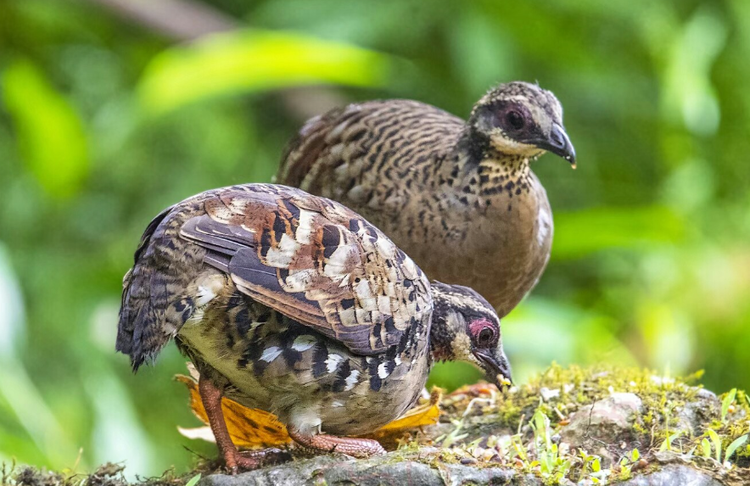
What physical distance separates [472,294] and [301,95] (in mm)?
4543

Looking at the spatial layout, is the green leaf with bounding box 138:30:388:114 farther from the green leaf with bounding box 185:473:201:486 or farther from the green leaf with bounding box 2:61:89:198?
the green leaf with bounding box 185:473:201:486

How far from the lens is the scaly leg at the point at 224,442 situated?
3.36 metres

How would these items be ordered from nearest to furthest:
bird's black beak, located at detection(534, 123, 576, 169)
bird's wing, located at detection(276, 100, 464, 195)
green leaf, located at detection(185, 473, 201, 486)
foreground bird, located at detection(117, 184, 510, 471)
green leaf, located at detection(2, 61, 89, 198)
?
foreground bird, located at detection(117, 184, 510, 471), green leaf, located at detection(185, 473, 201, 486), bird's black beak, located at detection(534, 123, 576, 169), bird's wing, located at detection(276, 100, 464, 195), green leaf, located at detection(2, 61, 89, 198)

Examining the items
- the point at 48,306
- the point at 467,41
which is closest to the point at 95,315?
the point at 48,306

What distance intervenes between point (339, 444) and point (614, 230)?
332cm

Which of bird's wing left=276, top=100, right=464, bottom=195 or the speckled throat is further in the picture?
bird's wing left=276, top=100, right=464, bottom=195

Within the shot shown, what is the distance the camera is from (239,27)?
7.96 meters

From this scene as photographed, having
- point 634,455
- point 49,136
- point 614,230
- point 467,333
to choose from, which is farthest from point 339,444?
point 49,136

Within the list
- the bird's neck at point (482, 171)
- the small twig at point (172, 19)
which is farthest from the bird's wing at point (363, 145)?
the small twig at point (172, 19)

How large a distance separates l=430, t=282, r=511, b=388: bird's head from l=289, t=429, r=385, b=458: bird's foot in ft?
1.32

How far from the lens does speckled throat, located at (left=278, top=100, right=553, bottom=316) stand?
4.34 meters

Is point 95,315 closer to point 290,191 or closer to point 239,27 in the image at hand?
point 239,27

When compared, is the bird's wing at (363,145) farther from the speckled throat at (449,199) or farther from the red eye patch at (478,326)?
the red eye patch at (478,326)

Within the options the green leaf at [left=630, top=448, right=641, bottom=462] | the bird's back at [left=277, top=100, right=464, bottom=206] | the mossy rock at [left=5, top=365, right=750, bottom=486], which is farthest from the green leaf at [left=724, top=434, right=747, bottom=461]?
the bird's back at [left=277, top=100, right=464, bottom=206]
